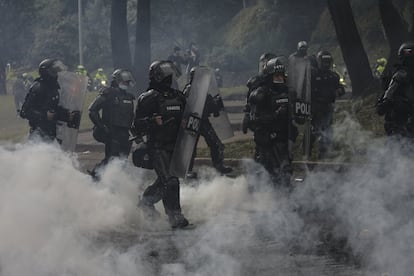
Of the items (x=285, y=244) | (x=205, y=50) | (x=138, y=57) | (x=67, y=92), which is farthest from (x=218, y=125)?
(x=205, y=50)

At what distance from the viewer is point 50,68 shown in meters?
11.4

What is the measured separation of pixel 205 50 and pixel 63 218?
113 feet

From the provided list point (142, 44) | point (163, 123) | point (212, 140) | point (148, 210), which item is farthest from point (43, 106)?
point (142, 44)

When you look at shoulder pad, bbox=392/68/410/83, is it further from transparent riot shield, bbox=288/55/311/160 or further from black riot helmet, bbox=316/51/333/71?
black riot helmet, bbox=316/51/333/71

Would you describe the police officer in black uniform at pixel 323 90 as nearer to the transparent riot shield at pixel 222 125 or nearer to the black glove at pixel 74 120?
the transparent riot shield at pixel 222 125

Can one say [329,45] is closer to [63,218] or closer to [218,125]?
[218,125]

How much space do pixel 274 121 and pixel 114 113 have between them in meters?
2.37

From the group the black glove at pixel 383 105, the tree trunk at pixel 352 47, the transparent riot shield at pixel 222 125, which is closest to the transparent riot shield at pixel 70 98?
the transparent riot shield at pixel 222 125

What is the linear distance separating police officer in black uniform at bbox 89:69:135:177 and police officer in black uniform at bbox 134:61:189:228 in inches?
100

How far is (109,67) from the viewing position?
4984 cm

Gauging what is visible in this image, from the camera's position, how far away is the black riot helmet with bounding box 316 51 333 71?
13.5m

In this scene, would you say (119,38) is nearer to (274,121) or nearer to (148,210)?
(274,121)

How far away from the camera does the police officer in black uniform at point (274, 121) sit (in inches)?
388

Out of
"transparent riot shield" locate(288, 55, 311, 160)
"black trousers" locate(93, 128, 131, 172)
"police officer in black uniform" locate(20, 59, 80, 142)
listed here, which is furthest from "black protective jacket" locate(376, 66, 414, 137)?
"police officer in black uniform" locate(20, 59, 80, 142)
